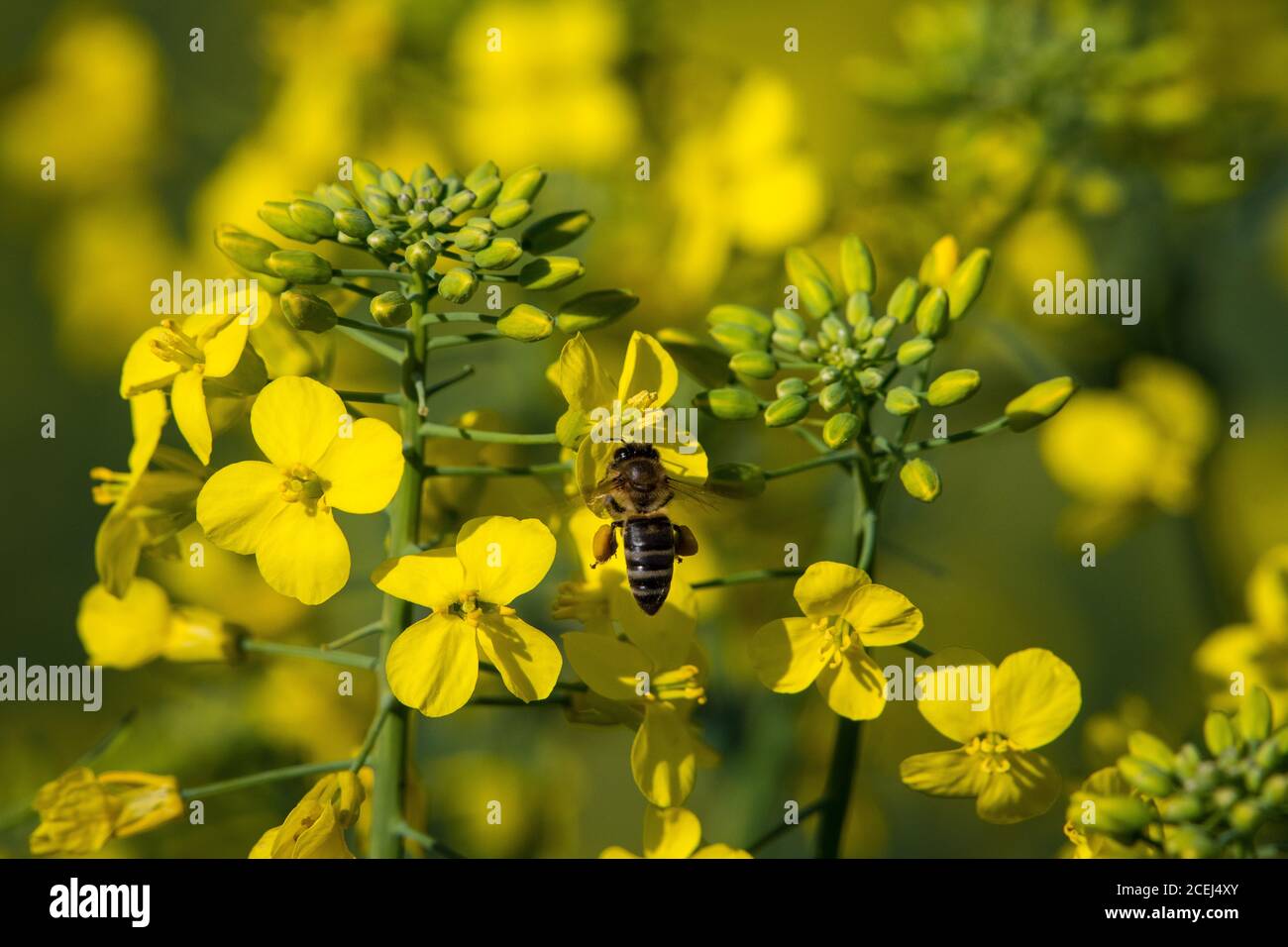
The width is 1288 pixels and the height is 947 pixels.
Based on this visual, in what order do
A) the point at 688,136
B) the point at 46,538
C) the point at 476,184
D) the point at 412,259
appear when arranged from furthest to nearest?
the point at 46,538
the point at 688,136
the point at 476,184
the point at 412,259

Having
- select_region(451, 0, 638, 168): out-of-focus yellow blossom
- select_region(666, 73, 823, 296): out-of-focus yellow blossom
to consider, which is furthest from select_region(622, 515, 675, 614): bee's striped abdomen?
select_region(451, 0, 638, 168): out-of-focus yellow blossom

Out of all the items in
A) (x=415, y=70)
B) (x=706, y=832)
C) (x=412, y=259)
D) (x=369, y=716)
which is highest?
(x=415, y=70)

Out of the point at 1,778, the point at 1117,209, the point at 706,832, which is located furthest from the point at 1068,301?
the point at 1,778

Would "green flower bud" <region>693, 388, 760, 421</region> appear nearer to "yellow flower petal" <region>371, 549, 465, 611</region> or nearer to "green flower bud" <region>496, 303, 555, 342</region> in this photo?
"green flower bud" <region>496, 303, 555, 342</region>

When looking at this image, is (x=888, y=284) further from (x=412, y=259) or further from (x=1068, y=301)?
(x=412, y=259)

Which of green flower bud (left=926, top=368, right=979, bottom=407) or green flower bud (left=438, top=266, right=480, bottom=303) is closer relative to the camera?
green flower bud (left=438, top=266, right=480, bottom=303)

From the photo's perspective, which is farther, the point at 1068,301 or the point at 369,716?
the point at 1068,301

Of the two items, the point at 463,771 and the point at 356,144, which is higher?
the point at 356,144
